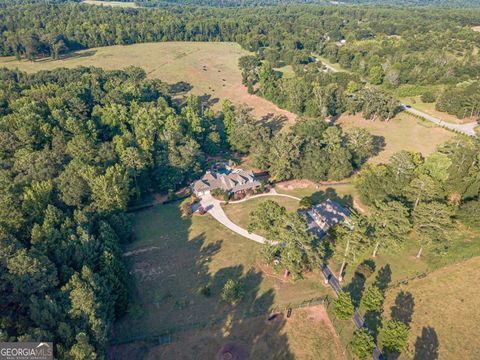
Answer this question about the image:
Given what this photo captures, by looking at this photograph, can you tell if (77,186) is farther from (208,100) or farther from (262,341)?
(208,100)

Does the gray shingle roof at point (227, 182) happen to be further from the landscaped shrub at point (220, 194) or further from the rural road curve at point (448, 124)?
the rural road curve at point (448, 124)

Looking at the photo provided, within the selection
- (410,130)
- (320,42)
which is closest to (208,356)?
(410,130)

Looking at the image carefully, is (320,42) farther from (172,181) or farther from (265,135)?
(172,181)

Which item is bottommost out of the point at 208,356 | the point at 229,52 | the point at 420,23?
the point at 208,356

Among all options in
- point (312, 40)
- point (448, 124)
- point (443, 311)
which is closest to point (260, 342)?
point (443, 311)

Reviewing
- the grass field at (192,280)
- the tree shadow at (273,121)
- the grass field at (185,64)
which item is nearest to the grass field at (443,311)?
the grass field at (192,280)

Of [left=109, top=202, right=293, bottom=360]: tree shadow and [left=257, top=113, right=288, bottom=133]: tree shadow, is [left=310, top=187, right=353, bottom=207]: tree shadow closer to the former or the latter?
[left=109, top=202, right=293, bottom=360]: tree shadow

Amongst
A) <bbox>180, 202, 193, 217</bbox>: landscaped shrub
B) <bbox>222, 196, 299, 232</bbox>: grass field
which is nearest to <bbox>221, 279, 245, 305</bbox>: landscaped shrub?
<bbox>222, 196, 299, 232</bbox>: grass field
